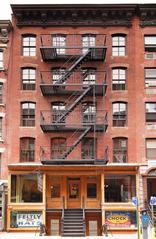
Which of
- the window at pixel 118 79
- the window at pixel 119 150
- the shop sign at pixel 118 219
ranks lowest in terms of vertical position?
the shop sign at pixel 118 219

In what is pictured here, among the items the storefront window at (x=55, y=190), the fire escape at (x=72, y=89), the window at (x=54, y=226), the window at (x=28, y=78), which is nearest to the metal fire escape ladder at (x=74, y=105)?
the fire escape at (x=72, y=89)

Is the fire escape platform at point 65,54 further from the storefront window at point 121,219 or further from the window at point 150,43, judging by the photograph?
the storefront window at point 121,219

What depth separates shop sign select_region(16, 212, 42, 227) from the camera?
98.7ft

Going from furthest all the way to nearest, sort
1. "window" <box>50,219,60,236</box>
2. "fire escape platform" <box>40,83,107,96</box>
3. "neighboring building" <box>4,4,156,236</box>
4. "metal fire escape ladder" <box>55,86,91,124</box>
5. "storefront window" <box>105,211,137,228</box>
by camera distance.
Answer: "fire escape platform" <box>40,83,107,96</box> → "window" <box>50,219,60,236</box> → "neighboring building" <box>4,4,156,236</box> → "metal fire escape ladder" <box>55,86,91,124</box> → "storefront window" <box>105,211,137,228</box>

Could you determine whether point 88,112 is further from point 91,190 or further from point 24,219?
point 24,219

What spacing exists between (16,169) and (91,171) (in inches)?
206

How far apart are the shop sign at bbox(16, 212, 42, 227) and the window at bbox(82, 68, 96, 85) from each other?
1014 cm

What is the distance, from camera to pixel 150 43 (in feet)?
A: 109

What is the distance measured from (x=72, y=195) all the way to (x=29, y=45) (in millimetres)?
11610

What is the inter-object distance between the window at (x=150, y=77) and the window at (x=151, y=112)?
4.67 feet

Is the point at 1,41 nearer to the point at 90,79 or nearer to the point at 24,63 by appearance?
the point at 24,63

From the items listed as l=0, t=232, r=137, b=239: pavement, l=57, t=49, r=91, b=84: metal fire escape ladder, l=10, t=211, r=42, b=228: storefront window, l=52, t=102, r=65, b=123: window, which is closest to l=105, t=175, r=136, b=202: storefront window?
l=0, t=232, r=137, b=239: pavement

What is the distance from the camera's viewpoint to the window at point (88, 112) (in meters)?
32.2

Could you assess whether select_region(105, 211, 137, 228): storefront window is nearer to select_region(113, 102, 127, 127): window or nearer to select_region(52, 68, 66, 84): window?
select_region(113, 102, 127, 127): window
